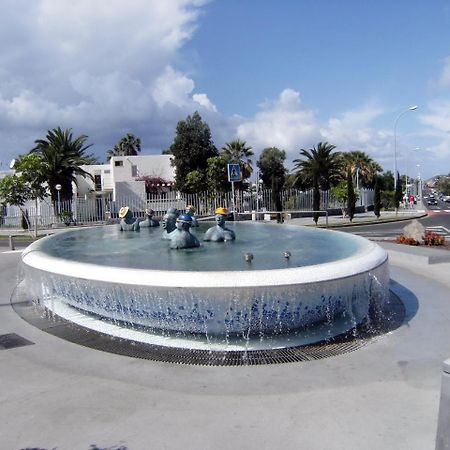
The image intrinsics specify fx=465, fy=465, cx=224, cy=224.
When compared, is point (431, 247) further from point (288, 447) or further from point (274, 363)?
point (288, 447)

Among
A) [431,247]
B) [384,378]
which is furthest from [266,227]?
[384,378]

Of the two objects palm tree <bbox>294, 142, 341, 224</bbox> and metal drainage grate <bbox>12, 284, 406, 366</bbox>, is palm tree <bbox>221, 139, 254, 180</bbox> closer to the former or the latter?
palm tree <bbox>294, 142, 341, 224</bbox>

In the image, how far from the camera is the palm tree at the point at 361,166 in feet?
216

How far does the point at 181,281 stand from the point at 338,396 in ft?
7.11

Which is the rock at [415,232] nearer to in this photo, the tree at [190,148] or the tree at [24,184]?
the tree at [24,184]

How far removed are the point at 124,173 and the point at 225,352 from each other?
1834 inches

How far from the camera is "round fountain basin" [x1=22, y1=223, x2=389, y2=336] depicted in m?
5.48

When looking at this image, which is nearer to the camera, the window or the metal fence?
the metal fence

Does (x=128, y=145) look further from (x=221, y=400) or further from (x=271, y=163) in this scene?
(x=221, y=400)

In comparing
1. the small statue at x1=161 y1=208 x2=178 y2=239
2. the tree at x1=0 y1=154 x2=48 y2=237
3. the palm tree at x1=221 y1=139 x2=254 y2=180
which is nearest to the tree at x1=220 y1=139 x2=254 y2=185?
the palm tree at x1=221 y1=139 x2=254 y2=180

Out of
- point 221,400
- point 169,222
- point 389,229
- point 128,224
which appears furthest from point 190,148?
point 221,400

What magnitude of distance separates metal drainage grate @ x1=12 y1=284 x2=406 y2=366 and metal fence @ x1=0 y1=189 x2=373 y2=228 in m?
27.6

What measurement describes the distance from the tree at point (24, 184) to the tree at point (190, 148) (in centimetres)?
1563

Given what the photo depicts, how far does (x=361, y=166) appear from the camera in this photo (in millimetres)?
67375
